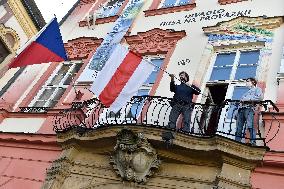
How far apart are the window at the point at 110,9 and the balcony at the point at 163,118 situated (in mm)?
4579

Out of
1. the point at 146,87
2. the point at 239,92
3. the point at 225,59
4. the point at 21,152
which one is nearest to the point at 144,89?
the point at 146,87

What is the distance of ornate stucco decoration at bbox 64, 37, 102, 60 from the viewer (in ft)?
42.6

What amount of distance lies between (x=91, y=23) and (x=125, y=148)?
6.55 m

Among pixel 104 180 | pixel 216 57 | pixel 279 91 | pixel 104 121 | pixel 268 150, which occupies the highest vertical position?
pixel 216 57

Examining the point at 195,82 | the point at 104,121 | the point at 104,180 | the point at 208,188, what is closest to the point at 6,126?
the point at 104,121

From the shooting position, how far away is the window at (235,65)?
9.93m

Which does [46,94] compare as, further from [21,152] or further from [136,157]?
[136,157]

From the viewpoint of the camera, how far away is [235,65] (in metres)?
10.2

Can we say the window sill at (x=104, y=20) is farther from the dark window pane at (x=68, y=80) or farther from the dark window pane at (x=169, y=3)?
the dark window pane at (x=68, y=80)

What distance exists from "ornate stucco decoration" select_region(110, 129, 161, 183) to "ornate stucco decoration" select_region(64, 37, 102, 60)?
4.87m

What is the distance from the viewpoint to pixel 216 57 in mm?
10664

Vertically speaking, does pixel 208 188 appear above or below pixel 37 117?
below

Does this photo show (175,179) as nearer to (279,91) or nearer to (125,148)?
(125,148)

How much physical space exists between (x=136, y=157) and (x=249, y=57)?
11.7 feet
